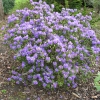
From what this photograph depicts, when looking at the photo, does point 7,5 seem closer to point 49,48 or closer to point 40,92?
point 49,48

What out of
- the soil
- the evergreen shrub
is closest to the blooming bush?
the soil

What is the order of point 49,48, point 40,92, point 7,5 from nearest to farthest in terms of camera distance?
1. point 49,48
2. point 40,92
3. point 7,5

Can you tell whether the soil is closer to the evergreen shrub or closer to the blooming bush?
the blooming bush

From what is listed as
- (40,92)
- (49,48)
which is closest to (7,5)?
(49,48)

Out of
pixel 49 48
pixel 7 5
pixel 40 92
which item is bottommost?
pixel 40 92

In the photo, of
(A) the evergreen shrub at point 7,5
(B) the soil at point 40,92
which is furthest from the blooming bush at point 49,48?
(A) the evergreen shrub at point 7,5

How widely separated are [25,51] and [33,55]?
0.16m

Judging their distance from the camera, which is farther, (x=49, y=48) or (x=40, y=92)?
(x=40, y=92)

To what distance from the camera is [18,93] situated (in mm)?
2762

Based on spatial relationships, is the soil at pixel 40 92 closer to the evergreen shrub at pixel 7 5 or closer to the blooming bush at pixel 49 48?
the blooming bush at pixel 49 48

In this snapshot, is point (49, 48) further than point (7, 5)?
No

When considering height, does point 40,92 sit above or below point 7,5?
below

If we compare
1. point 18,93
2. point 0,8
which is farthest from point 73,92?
point 0,8

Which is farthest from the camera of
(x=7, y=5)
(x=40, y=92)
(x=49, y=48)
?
(x=7, y=5)
